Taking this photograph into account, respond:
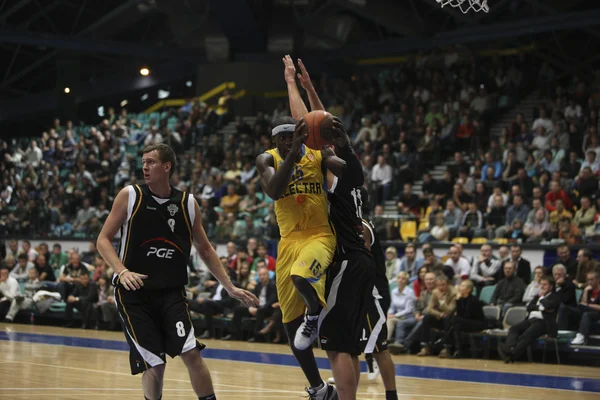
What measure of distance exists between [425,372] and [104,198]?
12.9 meters

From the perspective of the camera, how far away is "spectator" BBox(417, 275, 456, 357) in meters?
13.7

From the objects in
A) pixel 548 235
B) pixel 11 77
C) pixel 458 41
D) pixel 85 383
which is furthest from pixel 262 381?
pixel 11 77

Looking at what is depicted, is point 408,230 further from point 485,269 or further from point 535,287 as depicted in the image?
point 535,287

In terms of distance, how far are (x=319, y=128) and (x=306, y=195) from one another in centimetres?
67

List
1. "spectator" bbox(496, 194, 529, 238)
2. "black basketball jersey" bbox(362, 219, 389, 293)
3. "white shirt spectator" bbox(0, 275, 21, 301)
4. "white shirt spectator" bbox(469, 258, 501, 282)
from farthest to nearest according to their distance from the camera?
"white shirt spectator" bbox(0, 275, 21, 301), "spectator" bbox(496, 194, 529, 238), "white shirt spectator" bbox(469, 258, 501, 282), "black basketball jersey" bbox(362, 219, 389, 293)

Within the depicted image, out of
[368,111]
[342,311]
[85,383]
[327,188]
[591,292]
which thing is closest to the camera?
[342,311]

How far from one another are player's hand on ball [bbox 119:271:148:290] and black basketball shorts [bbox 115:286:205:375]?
0.23 metres

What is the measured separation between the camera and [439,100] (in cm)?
2253

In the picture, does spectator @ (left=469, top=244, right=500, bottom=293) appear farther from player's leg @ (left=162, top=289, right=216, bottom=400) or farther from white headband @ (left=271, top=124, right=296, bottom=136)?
player's leg @ (left=162, top=289, right=216, bottom=400)

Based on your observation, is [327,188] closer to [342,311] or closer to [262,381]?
[342,311]

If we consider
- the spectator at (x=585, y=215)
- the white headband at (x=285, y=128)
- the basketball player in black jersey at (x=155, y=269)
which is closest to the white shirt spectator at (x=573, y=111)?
the spectator at (x=585, y=215)

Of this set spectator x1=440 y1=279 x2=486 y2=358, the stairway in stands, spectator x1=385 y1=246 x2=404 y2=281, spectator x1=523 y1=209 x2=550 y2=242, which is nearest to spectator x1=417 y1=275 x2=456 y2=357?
spectator x1=440 y1=279 x2=486 y2=358

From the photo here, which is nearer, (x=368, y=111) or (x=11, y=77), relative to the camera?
(x=368, y=111)

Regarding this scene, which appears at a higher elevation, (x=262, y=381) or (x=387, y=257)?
(x=387, y=257)
